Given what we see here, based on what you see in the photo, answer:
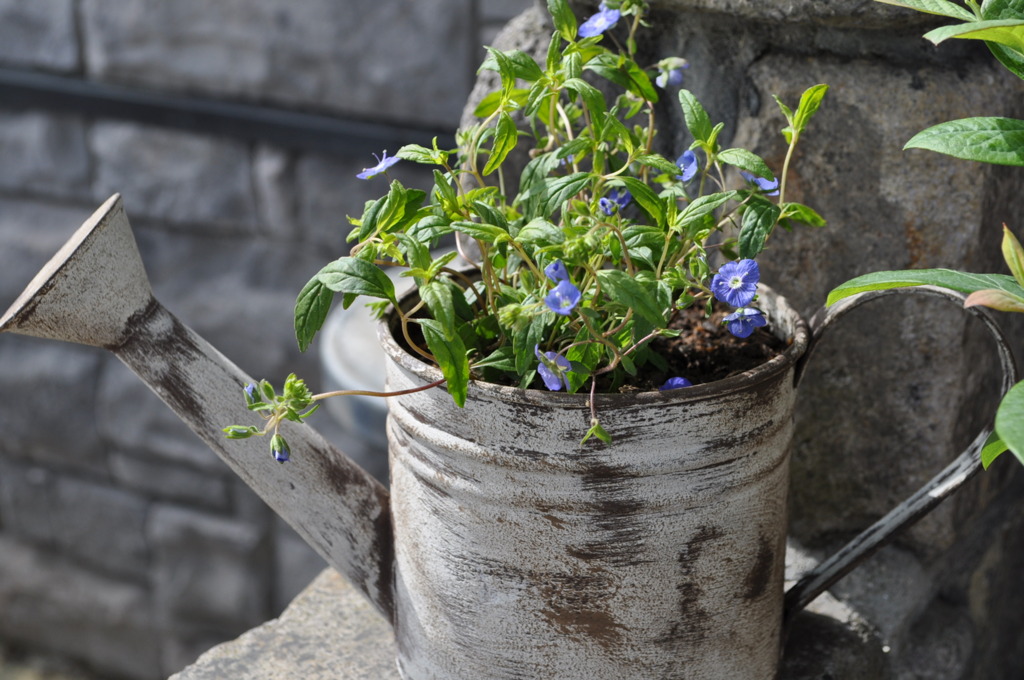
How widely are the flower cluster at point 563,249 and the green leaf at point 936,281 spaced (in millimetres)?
66

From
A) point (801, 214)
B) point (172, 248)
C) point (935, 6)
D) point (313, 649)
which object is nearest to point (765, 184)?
point (801, 214)

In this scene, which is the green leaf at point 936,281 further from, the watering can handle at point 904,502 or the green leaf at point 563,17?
the green leaf at point 563,17

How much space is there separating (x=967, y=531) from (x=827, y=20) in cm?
49

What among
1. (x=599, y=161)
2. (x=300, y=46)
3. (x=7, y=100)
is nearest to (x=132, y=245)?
(x=599, y=161)

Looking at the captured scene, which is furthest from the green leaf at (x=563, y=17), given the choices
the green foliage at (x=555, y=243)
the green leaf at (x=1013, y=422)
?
the green leaf at (x=1013, y=422)

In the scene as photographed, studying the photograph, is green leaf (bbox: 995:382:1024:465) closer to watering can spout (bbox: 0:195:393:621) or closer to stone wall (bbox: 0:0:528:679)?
watering can spout (bbox: 0:195:393:621)

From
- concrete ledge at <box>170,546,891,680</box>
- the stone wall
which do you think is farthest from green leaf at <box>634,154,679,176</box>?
the stone wall

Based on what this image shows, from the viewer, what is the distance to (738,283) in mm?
592

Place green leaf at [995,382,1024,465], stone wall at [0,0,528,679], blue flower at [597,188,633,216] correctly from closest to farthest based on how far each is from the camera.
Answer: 1. green leaf at [995,382,1024,465]
2. blue flower at [597,188,633,216]
3. stone wall at [0,0,528,679]

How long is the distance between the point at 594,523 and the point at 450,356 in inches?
4.9

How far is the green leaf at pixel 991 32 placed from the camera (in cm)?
49

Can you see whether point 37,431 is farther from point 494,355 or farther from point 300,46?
point 494,355

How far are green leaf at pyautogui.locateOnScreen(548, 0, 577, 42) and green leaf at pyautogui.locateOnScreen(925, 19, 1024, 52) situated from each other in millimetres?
214

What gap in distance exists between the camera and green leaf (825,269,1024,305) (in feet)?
1.76
